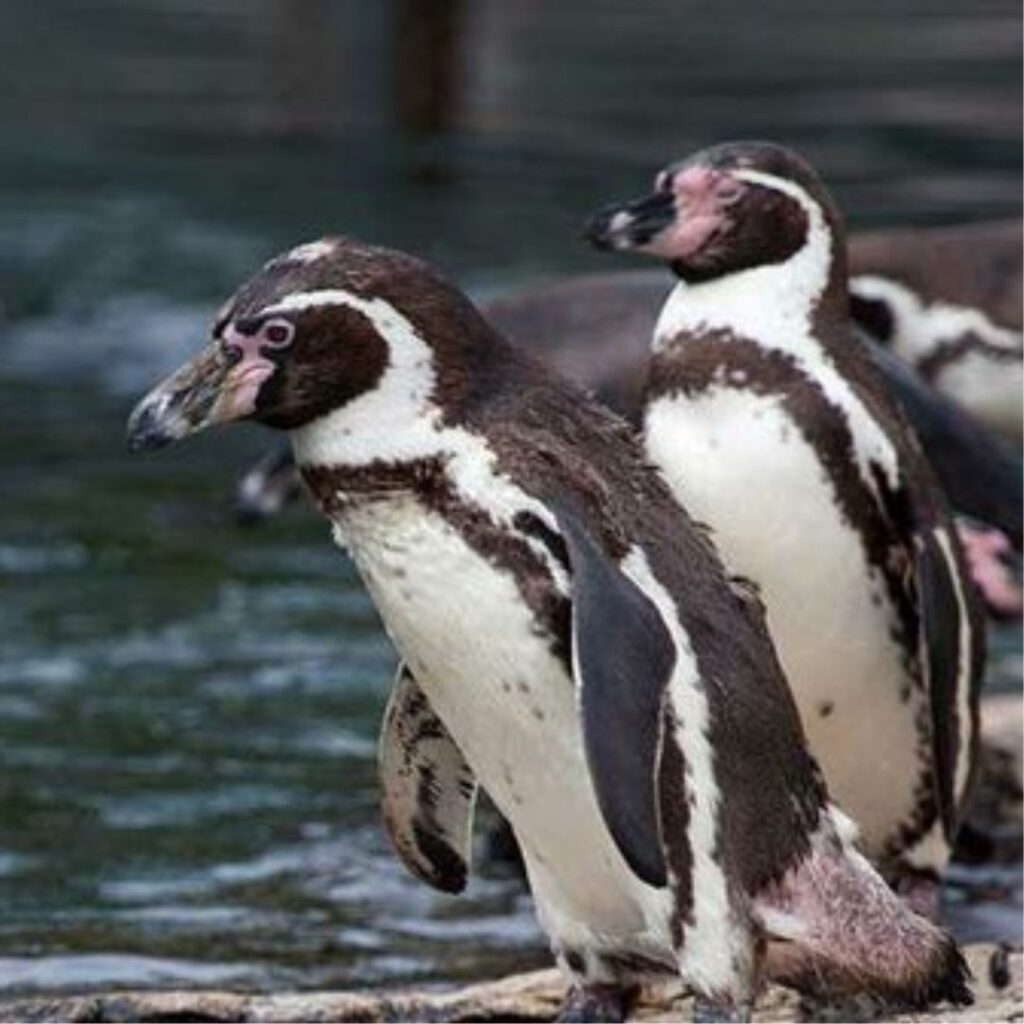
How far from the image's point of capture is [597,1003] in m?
4.97

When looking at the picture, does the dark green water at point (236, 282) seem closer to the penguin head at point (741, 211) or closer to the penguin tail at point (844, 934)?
the penguin head at point (741, 211)

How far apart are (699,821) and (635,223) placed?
162 centimetres

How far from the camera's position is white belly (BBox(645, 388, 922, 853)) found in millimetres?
5785

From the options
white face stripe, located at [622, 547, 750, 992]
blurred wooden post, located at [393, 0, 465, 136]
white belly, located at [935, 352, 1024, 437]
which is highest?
white face stripe, located at [622, 547, 750, 992]

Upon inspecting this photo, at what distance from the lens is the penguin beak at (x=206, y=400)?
464cm

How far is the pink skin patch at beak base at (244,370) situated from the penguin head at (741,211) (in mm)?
1464

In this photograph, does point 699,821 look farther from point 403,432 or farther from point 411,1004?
point 411,1004

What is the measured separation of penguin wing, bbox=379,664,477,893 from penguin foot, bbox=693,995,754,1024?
0.41 metres

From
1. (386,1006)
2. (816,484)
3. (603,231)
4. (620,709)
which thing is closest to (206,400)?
(620,709)

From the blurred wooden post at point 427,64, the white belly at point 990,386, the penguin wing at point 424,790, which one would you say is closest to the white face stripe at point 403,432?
the penguin wing at point 424,790

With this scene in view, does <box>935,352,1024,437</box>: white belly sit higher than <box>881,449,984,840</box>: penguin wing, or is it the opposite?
<box>881,449,984,840</box>: penguin wing

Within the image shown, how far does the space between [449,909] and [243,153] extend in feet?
30.2

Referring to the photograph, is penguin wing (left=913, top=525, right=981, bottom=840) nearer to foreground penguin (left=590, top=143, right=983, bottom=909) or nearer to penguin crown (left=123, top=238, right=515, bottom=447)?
foreground penguin (left=590, top=143, right=983, bottom=909)

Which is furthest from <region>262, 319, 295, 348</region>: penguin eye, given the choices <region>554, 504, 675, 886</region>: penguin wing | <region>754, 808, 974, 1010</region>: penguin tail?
<region>754, 808, 974, 1010</region>: penguin tail
